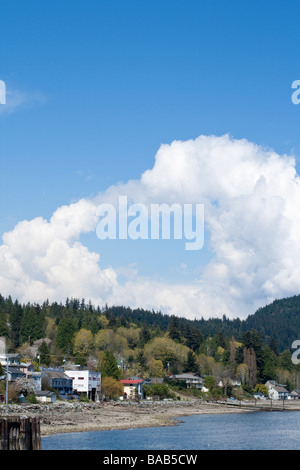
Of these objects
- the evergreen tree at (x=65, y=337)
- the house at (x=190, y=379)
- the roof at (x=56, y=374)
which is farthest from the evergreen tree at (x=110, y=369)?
the house at (x=190, y=379)

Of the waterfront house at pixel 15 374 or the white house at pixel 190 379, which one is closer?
the waterfront house at pixel 15 374

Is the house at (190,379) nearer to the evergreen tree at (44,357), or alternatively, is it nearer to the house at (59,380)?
the evergreen tree at (44,357)

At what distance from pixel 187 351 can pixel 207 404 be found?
3355 centimetres

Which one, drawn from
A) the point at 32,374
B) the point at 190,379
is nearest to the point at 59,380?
the point at 32,374

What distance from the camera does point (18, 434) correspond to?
22922 millimetres

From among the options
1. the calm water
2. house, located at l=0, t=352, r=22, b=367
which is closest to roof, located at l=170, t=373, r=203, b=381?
house, located at l=0, t=352, r=22, b=367

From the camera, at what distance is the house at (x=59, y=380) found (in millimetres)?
89812

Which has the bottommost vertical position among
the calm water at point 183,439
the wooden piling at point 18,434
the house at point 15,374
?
the calm water at point 183,439

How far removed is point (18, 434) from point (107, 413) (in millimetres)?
54989

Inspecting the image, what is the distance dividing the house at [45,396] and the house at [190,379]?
166ft

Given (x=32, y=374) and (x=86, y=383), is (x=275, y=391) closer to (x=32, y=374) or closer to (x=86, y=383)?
(x=86, y=383)

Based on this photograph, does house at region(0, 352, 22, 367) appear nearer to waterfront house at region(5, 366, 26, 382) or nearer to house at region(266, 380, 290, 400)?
waterfront house at region(5, 366, 26, 382)

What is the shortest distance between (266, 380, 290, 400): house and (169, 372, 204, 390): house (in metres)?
22.6
